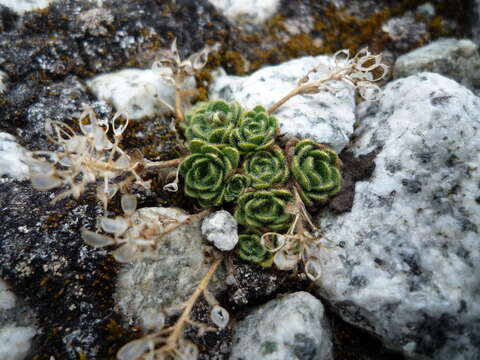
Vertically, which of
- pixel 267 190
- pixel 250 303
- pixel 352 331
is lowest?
pixel 352 331

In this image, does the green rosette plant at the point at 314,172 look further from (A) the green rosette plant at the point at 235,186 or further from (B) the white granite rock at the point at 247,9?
(B) the white granite rock at the point at 247,9

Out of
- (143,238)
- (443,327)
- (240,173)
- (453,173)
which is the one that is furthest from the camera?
(240,173)

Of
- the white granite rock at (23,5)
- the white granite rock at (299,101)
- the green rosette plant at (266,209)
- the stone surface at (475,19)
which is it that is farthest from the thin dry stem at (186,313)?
the stone surface at (475,19)

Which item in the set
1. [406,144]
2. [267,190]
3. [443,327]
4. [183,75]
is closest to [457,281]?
[443,327]

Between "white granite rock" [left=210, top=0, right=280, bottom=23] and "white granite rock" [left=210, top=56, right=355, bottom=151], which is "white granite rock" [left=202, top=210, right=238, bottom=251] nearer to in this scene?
"white granite rock" [left=210, top=56, right=355, bottom=151]

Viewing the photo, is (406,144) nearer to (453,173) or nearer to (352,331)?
(453,173)
